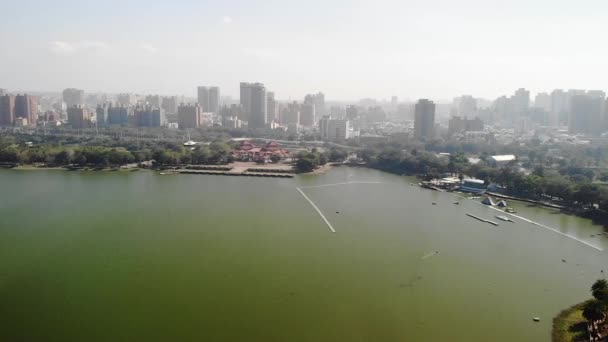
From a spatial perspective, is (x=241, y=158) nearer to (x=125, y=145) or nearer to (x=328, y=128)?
(x=125, y=145)

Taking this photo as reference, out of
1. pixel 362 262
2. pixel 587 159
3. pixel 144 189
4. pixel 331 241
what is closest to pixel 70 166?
pixel 144 189

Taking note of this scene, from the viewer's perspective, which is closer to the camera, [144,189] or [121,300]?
[121,300]

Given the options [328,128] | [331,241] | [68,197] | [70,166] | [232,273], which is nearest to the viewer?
[232,273]

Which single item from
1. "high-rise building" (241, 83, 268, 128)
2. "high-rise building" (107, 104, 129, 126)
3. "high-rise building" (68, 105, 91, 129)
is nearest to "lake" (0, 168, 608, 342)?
"high-rise building" (68, 105, 91, 129)

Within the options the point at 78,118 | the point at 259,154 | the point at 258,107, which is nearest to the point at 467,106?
the point at 258,107

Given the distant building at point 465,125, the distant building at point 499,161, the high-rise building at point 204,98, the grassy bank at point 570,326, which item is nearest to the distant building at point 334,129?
the distant building at point 465,125

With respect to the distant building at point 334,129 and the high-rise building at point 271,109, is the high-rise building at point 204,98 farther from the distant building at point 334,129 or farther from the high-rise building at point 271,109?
the distant building at point 334,129

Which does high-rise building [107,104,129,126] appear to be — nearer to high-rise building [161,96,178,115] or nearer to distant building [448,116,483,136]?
high-rise building [161,96,178,115]
